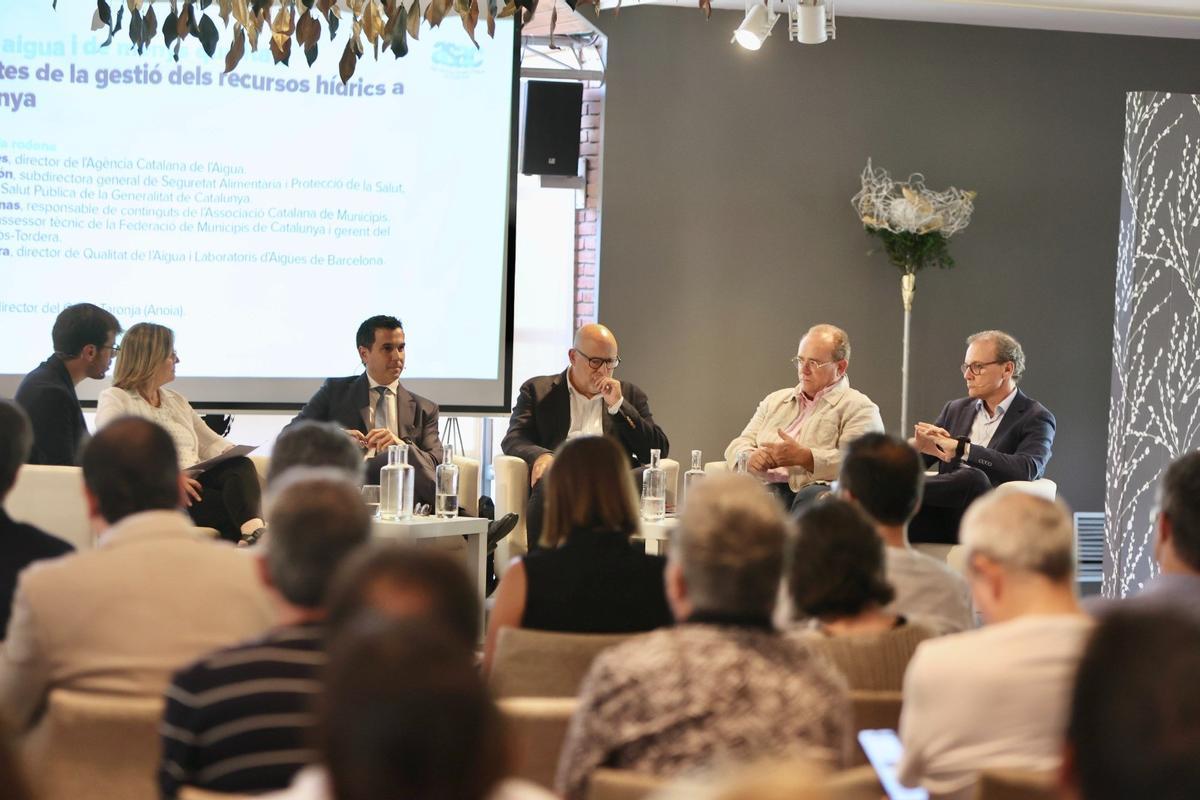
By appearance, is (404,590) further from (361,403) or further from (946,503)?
(361,403)

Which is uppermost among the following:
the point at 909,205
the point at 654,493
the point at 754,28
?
the point at 754,28

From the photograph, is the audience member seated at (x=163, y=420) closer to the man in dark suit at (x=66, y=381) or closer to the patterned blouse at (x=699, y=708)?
the man in dark suit at (x=66, y=381)

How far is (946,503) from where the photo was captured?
563cm

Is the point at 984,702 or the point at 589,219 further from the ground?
the point at 589,219

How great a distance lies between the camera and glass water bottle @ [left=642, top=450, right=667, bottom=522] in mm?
5375

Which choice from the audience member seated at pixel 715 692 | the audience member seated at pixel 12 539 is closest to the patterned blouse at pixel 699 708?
the audience member seated at pixel 715 692

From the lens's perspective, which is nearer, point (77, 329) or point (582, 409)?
point (77, 329)

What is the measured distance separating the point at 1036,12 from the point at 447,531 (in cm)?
483

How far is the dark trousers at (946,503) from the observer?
18.4 feet

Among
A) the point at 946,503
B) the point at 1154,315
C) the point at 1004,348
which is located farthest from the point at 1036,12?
the point at 946,503

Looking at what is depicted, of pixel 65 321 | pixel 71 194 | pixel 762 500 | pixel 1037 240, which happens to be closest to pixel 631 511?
pixel 762 500

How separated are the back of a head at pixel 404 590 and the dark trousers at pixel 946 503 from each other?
434 cm

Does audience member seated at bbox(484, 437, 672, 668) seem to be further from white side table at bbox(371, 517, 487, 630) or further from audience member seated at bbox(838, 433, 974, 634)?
white side table at bbox(371, 517, 487, 630)

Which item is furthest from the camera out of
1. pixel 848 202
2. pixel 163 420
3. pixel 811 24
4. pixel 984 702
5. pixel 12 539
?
pixel 848 202
